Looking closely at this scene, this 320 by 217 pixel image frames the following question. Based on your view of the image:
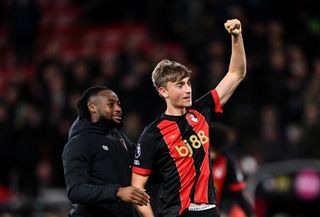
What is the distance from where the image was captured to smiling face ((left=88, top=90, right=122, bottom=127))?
6395 mm

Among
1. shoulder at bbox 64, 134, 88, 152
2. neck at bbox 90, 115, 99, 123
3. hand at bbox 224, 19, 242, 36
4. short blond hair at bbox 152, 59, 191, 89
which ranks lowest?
shoulder at bbox 64, 134, 88, 152

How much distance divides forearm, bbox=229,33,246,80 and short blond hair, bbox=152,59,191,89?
399mm

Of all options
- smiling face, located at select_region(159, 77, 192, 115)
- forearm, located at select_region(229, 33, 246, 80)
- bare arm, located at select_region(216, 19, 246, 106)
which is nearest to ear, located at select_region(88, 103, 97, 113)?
smiling face, located at select_region(159, 77, 192, 115)

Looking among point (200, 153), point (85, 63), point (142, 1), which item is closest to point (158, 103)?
point (85, 63)

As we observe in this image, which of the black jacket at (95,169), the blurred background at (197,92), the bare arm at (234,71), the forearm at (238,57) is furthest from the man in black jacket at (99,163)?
the blurred background at (197,92)

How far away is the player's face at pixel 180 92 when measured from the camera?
6.29 metres

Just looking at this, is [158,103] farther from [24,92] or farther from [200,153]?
[200,153]

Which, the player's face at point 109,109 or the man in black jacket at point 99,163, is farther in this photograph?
the player's face at point 109,109

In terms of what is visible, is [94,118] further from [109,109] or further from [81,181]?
[81,181]

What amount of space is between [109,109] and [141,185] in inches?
24.0

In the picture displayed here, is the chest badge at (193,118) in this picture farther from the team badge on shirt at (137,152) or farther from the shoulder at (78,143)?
the shoulder at (78,143)

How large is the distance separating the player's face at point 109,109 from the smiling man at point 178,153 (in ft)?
0.81

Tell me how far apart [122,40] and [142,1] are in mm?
840

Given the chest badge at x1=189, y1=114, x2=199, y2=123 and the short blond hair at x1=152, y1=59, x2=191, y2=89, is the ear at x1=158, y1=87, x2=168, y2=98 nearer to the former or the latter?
the short blond hair at x1=152, y1=59, x2=191, y2=89
